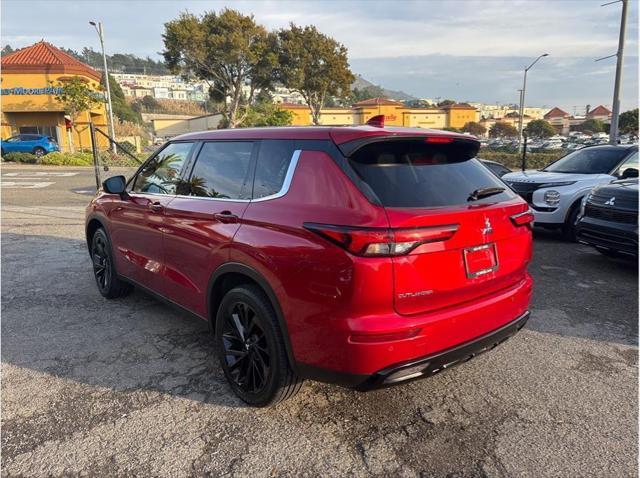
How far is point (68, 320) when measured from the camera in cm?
455

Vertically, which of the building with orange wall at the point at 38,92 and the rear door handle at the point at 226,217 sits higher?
the building with orange wall at the point at 38,92

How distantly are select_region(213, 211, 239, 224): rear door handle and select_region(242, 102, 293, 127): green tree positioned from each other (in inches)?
1273

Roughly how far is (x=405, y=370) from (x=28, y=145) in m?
32.6

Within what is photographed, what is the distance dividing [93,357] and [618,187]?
605cm

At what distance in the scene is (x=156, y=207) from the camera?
12.9 feet

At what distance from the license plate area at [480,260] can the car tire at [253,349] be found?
1130 mm

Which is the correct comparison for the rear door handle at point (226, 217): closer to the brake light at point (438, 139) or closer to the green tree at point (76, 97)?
the brake light at point (438, 139)

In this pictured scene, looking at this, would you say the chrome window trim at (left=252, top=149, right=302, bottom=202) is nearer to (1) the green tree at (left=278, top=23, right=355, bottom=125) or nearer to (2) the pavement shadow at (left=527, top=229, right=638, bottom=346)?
(2) the pavement shadow at (left=527, top=229, right=638, bottom=346)

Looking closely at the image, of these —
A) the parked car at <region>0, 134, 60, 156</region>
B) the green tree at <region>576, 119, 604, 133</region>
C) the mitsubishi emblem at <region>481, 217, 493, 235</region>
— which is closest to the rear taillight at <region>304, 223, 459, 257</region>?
the mitsubishi emblem at <region>481, 217, 493, 235</region>

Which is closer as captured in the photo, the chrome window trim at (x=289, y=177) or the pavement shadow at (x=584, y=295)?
the chrome window trim at (x=289, y=177)

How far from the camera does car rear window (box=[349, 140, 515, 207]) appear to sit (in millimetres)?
2545

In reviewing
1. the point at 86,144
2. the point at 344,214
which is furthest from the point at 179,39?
the point at 344,214

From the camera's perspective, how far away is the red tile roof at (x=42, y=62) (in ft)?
111

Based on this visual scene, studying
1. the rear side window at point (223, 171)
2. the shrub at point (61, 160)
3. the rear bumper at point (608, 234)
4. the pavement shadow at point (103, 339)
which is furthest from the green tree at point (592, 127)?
the rear side window at point (223, 171)
